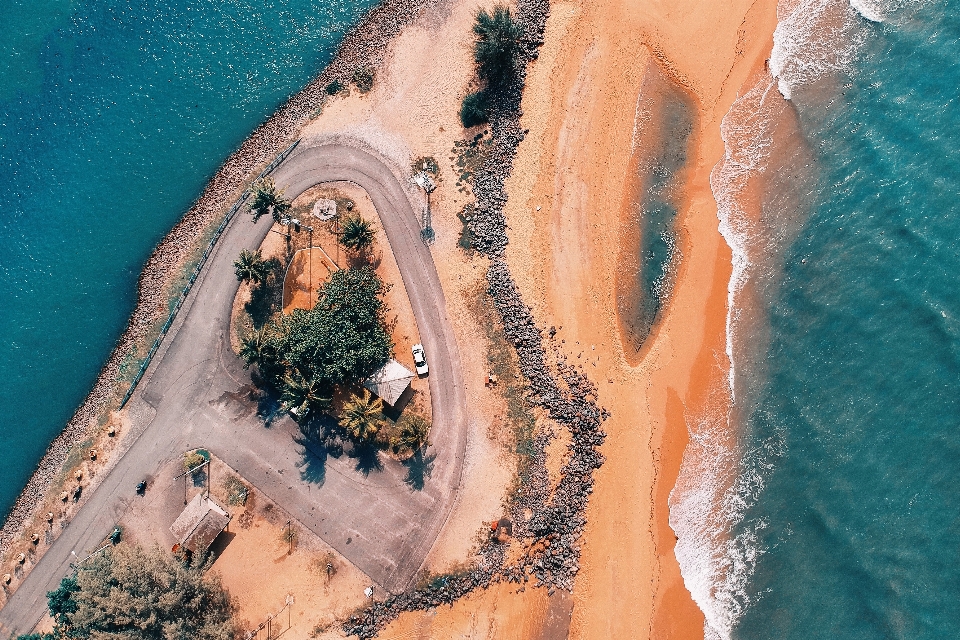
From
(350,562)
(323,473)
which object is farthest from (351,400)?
(350,562)

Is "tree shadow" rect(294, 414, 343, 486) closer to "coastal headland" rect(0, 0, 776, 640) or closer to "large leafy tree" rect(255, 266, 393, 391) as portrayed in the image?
"coastal headland" rect(0, 0, 776, 640)

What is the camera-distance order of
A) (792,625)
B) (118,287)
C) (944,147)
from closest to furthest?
(792,625) < (944,147) < (118,287)

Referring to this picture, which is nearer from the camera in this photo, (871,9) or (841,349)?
(841,349)

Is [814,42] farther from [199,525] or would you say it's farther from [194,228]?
[199,525]

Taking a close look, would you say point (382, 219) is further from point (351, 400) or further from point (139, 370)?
point (139, 370)

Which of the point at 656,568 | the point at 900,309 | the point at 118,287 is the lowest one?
the point at 118,287

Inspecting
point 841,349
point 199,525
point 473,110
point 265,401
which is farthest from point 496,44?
point 199,525

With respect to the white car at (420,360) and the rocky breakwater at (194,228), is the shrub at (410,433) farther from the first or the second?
the rocky breakwater at (194,228)
